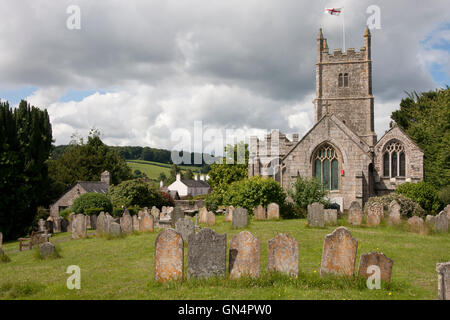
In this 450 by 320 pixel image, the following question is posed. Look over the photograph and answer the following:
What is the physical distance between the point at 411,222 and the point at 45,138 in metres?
30.3

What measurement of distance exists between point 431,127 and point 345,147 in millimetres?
14711

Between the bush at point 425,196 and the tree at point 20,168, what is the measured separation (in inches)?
1142

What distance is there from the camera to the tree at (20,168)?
27.1 metres

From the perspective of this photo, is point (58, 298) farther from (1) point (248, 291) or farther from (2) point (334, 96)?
(2) point (334, 96)

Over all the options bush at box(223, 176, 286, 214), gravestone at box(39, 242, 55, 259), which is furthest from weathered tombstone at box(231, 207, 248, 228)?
gravestone at box(39, 242, 55, 259)

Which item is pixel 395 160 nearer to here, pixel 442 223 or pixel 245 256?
pixel 442 223

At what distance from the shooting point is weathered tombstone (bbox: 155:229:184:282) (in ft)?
27.4

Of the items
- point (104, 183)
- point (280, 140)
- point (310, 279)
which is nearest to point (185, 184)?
point (104, 183)

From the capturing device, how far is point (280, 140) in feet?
118

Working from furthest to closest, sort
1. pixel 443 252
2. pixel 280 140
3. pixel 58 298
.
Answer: pixel 280 140 < pixel 443 252 < pixel 58 298

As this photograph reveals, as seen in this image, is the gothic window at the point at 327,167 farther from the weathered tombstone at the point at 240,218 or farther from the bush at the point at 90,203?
the bush at the point at 90,203

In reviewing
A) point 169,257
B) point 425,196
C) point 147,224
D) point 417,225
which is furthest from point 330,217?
point 169,257

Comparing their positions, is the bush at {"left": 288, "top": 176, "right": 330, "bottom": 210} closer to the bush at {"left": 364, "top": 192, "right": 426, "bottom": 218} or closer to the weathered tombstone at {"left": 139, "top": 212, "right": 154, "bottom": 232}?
the bush at {"left": 364, "top": 192, "right": 426, "bottom": 218}

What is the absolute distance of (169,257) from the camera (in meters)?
8.39
